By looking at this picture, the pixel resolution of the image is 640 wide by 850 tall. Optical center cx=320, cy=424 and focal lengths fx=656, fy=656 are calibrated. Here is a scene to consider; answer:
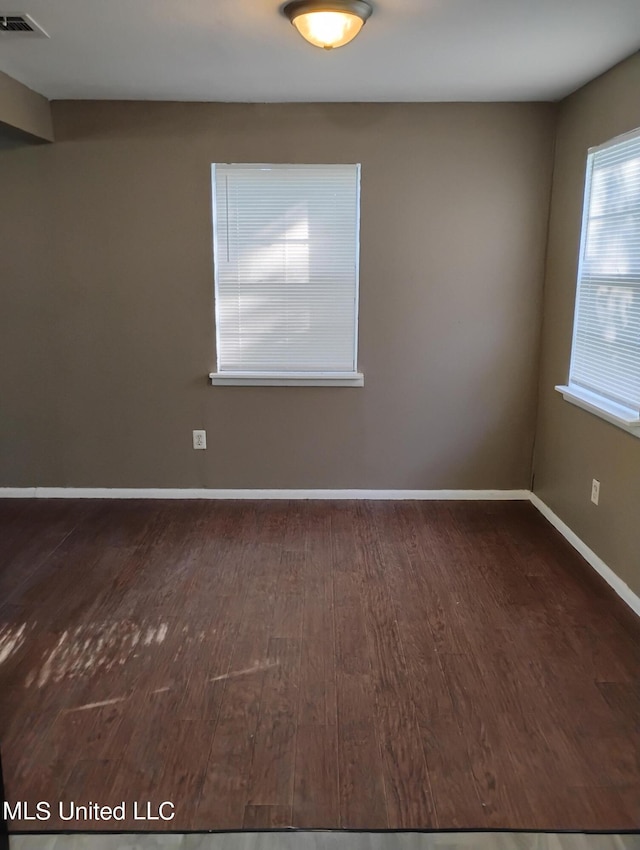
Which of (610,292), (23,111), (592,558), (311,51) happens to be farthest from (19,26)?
(592,558)

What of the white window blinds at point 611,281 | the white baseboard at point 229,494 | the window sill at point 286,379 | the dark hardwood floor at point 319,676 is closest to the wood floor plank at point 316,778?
the dark hardwood floor at point 319,676

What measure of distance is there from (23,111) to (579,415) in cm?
322

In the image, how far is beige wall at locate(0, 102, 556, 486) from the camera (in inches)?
145

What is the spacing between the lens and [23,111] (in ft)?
10.9

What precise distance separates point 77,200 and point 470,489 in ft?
9.49

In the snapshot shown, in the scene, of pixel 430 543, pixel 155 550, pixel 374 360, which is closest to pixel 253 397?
pixel 374 360

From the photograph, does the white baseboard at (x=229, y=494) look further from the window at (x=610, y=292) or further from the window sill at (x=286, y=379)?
the window at (x=610, y=292)

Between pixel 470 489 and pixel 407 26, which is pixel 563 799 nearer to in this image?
pixel 470 489

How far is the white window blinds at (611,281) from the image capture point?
2871mm

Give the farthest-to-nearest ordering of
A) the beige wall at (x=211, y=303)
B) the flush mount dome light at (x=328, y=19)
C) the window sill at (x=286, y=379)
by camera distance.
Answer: the window sill at (x=286, y=379) → the beige wall at (x=211, y=303) → the flush mount dome light at (x=328, y=19)

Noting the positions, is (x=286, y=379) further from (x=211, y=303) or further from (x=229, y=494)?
(x=229, y=494)

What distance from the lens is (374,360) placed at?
3.94 m

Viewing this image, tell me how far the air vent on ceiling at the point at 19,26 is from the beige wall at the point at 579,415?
2.40 m

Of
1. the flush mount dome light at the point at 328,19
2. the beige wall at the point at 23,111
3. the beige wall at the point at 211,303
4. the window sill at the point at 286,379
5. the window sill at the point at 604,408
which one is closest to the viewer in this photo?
the flush mount dome light at the point at 328,19
